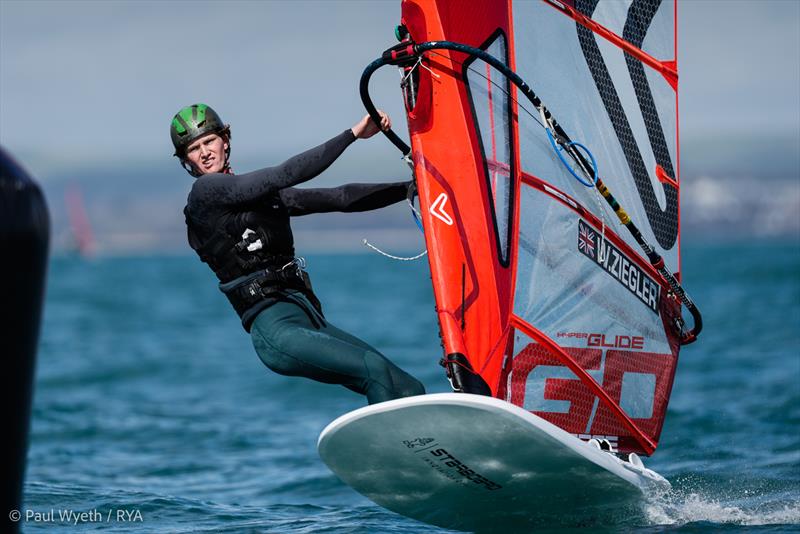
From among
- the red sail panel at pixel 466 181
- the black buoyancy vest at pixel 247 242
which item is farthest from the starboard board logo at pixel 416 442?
the black buoyancy vest at pixel 247 242

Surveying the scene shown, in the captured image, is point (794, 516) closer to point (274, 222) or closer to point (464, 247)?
point (464, 247)

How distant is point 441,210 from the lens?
6629 mm

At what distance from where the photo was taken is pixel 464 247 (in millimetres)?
6691

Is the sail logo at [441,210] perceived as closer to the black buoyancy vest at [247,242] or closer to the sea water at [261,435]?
the black buoyancy vest at [247,242]

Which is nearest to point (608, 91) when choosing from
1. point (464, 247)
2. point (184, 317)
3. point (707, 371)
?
point (464, 247)

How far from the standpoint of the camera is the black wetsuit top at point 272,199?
19.6 ft

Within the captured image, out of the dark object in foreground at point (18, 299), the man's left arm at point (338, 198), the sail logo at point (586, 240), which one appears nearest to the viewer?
the dark object in foreground at point (18, 299)

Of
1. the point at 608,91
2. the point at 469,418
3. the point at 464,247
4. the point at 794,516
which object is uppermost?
the point at 608,91

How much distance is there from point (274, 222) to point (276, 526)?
7.77ft

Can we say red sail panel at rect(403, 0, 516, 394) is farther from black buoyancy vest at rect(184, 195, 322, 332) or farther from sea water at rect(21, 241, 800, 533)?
sea water at rect(21, 241, 800, 533)

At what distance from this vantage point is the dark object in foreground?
162 inches

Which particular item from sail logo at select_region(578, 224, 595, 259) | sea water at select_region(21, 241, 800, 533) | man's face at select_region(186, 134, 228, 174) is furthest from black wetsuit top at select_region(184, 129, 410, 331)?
sea water at select_region(21, 241, 800, 533)

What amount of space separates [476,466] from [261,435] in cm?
853

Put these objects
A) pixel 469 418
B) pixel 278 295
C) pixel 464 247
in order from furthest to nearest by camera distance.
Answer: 1. pixel 464 247
2. pixel 278 295
3. pixel 469 418
